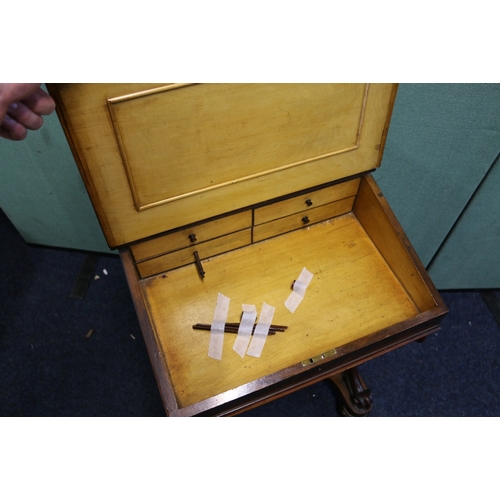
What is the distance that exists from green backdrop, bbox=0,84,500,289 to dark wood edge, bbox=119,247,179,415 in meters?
0.59

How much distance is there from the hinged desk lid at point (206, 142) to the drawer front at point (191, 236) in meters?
0.06

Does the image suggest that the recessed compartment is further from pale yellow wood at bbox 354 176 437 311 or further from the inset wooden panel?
the inset wooden panel

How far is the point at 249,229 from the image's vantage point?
1.20 meters

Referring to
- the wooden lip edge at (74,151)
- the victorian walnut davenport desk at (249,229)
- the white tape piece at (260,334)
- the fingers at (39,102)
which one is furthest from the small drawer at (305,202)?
the fingers at (39,102)

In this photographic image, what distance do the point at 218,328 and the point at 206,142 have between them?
45cm

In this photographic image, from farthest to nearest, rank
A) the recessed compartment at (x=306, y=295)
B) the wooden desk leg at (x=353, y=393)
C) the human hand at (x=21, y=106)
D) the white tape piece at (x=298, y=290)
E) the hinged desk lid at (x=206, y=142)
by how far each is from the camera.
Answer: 1. the wooden desk leg at (x=353, y=393)
2. the white tape piece at (x=298, y=290)
3. the recessed compartment at (x=306, y=295)
4. the hinged desk lid at (x=206, y=142)
5. the human hand at (x=21, y=106)

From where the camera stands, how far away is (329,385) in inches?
66.2

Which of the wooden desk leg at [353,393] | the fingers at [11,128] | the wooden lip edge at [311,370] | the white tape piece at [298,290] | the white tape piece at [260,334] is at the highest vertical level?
the fingers at [11,128]

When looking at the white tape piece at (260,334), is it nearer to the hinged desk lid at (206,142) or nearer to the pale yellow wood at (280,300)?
the pale yellow wood at (280,300)

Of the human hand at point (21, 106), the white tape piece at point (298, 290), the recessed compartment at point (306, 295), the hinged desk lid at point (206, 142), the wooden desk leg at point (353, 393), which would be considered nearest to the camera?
the human hand at point (21, 106)

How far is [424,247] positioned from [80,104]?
1320 millimetres

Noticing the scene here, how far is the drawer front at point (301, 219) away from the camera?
1.23m

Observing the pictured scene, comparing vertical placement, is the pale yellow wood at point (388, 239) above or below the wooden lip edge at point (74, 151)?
below

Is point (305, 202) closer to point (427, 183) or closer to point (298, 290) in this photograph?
point (298, 290)
